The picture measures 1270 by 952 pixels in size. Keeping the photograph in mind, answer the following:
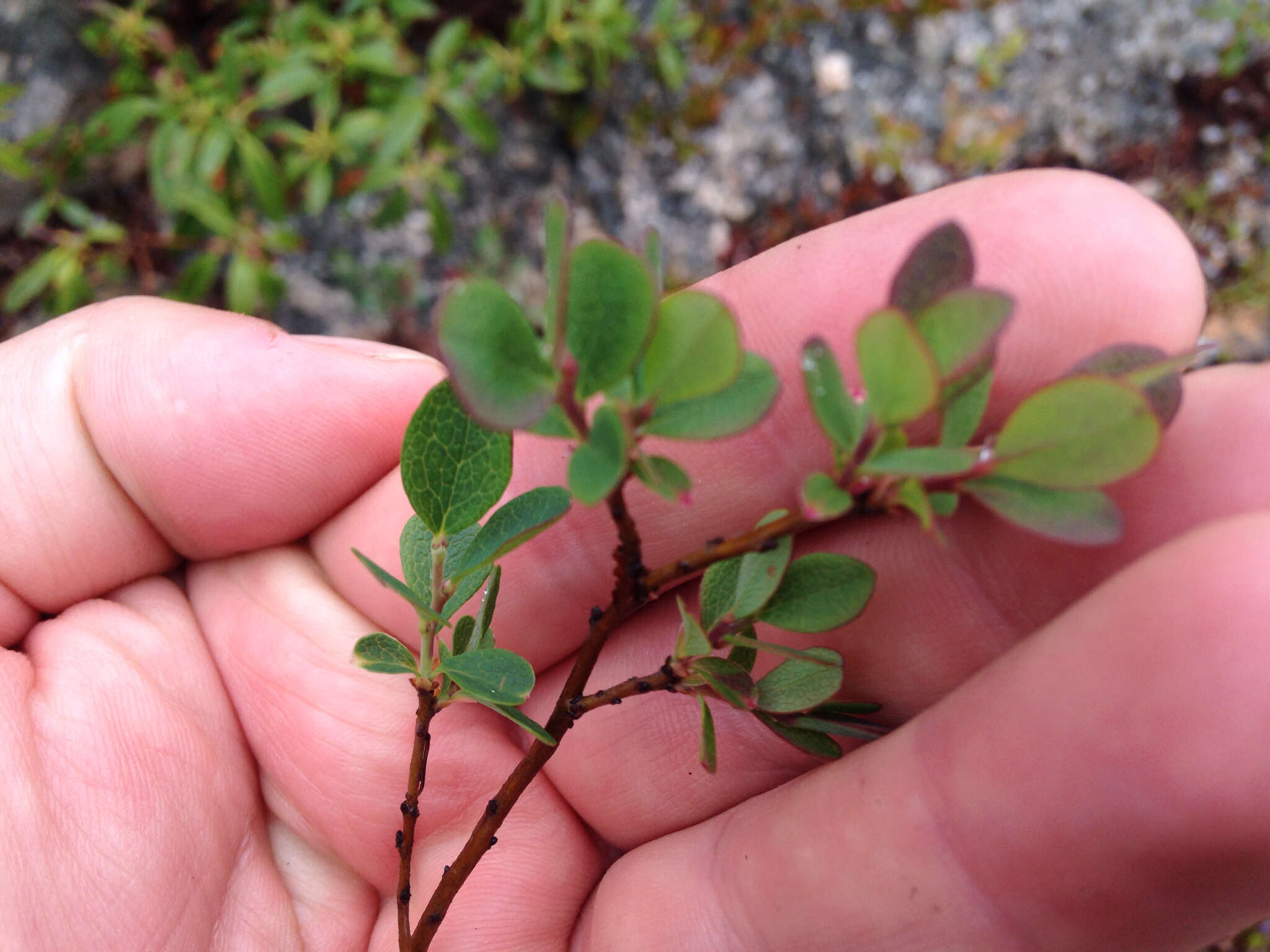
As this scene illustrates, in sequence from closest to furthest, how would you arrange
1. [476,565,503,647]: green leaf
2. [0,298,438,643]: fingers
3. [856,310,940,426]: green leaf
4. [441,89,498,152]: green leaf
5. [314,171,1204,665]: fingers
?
[856,310,940,426]: green leaf, [476,565,503,647]: green leaf, [314,171,1204,665]: fingers, [0,298,438,643]: fingers, [441,89,498,152]: green leaf

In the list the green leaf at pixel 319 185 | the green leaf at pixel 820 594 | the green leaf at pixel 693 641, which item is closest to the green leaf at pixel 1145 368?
the green leaf at pixel 820 594

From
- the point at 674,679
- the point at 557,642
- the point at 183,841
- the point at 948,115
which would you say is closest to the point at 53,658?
the point at 183,841

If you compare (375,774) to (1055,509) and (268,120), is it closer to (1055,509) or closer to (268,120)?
(1055,509)

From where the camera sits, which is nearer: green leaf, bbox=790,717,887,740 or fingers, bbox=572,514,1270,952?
fingers, bbox=572,514,1270,952

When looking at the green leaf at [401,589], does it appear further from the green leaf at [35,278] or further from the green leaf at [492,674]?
the green leaf at [35,278]

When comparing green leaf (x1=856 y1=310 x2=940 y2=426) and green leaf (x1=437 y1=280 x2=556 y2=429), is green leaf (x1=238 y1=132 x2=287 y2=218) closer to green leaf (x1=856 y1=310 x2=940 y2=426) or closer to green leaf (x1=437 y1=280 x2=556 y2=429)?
green leaf (x1=437 y1=280 x2=556 y2=429)

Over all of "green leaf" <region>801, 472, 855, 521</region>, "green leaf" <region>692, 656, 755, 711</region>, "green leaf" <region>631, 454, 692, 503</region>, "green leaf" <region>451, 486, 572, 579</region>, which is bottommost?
"green leaf" <region>692, 656, 755, 711</region>

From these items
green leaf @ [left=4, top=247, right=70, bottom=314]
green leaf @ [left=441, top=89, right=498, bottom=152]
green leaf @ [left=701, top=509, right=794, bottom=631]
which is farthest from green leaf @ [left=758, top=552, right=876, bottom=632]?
green leaf @ [left=4, top=247, right=70, bottom=314]
